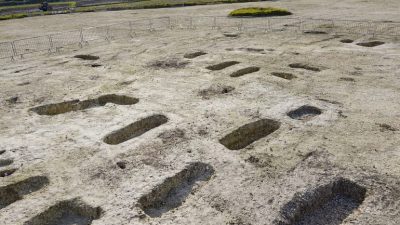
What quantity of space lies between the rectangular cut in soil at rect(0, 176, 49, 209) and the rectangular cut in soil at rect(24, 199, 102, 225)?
1.21 metres

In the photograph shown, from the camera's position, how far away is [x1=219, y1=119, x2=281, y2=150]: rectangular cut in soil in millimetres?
12289

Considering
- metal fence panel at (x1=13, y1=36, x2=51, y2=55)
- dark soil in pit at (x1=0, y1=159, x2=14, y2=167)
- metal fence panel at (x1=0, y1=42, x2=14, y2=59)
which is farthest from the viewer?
metal fence panel at (x1=13, y1=36, x2=51, y2=55)

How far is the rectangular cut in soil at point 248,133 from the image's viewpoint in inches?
484

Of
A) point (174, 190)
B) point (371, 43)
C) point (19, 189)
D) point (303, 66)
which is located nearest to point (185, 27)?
point (371, 43)

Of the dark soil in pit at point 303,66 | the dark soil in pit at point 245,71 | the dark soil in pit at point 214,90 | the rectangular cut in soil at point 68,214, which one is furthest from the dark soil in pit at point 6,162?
the dark soil in pit at point 303,66

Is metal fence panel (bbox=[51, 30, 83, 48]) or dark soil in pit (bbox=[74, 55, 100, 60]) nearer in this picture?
dark soil in pit (bbox=[74, 55, 100, 60])

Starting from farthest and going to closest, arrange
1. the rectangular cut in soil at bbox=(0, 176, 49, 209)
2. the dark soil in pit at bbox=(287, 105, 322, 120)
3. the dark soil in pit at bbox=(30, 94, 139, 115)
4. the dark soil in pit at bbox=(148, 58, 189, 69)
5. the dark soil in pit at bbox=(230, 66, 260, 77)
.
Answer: the dark soil in pit at bbox=(148, 58, 189, 69)
the dark soil in pit at bbox=(230, 66, 260, 77)
the dark soil in pit at bbox=(30, 94, 139, 115)
the dark soil in pit at bbox=(287, 105, 322, 120)
the rectangular cut in soil at bbox=(0, 176, 49, 209)

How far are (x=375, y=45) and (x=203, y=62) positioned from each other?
10.0 metres

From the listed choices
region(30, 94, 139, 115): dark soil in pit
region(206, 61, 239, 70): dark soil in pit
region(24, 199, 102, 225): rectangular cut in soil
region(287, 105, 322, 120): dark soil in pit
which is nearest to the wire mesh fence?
region(206, 61, 239, 70): dark soil in pit

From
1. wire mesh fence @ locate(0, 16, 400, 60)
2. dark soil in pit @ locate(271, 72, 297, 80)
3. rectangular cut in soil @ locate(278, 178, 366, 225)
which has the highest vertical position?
wire mesh fence @ locate(0, 16, 400, 60)

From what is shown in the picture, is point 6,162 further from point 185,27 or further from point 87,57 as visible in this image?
point 185,27

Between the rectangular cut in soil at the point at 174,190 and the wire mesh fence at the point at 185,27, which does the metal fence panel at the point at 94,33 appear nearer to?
the wire mesh fence at the point at 185,27

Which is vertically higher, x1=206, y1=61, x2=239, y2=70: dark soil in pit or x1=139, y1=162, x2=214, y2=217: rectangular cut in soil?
x1=206, y1=61, x2=239, y2=70: dark soil in pit

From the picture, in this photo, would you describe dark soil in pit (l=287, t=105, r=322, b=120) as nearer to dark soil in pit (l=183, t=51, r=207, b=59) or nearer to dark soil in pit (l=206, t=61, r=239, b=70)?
dark soil in pit (l=206, t=61, r=239, b=70)
